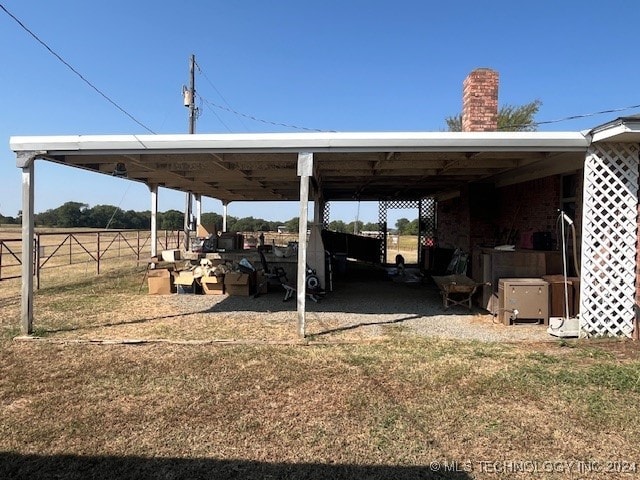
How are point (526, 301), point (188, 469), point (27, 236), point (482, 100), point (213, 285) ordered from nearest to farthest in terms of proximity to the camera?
point (188, 469) → point (27, 236) → point (526, 301) → point (482, 100) → point (213, 285)

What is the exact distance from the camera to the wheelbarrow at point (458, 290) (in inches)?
272

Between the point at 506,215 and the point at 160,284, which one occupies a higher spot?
the point at 506,215

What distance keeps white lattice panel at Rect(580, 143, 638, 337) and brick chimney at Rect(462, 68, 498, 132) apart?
2.61m

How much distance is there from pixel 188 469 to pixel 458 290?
5454 millimetres

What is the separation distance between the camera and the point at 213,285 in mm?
8492

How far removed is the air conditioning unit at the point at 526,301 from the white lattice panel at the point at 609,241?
63cm

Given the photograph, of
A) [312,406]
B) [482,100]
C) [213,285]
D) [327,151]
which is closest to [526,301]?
[327,151]

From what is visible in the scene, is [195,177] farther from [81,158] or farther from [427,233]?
[427,233]

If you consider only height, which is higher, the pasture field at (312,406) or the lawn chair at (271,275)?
the lawn chair at (271,275)

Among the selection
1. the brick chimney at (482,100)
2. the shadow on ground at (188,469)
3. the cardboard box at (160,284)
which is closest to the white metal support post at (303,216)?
the shadow on ground at (188,469)

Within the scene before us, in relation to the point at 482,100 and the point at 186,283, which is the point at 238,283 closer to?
the point at 186,283

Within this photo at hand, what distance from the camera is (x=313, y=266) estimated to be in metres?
8.31

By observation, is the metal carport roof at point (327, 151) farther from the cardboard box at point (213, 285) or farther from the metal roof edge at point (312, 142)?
the cardboard box at point (213, 285)

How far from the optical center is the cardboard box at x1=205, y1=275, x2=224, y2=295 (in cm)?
842
